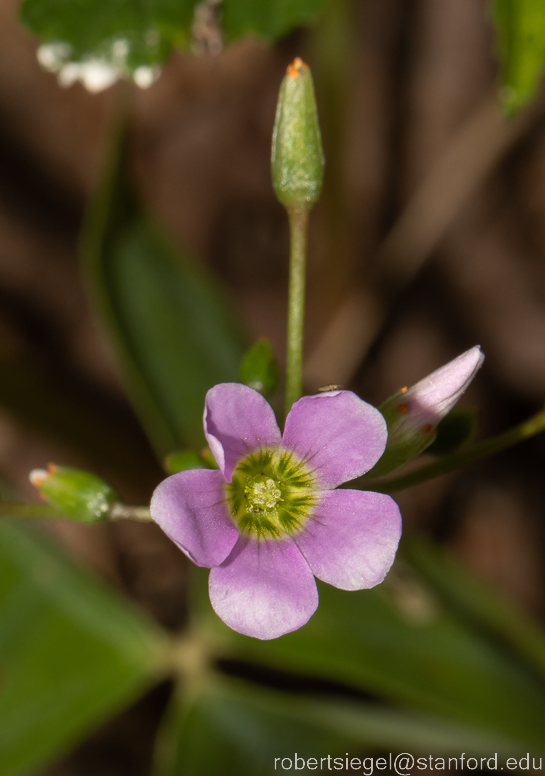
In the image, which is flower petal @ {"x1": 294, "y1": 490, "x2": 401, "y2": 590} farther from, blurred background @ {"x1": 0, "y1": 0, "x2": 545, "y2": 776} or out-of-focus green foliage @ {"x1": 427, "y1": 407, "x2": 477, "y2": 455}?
blurred background @ {"x1": 0, "y1": 0, "x2": 545, "y2": 776}

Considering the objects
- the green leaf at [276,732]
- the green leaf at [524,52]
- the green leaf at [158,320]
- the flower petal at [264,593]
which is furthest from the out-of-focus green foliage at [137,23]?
the green leaf at [276,732]

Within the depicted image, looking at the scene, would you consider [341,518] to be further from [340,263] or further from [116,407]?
[116,407]

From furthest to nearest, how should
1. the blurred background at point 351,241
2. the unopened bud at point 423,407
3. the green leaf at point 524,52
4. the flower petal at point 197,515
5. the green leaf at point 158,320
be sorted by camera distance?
the blurred background at point 351,241 → the green leaf at point 158,320 → the green leaf at point 524,52 → the unopened bud at point 423,407 → the flower petal at point 197,515

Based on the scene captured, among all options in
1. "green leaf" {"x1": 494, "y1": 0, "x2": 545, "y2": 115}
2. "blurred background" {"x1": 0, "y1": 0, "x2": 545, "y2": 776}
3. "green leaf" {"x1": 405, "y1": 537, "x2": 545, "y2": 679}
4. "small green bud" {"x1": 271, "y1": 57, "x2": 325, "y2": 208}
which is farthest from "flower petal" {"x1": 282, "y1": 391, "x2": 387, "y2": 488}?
"blurred background" {"x1": 0, "y1": 0, "x2": 545, "y2": 776}

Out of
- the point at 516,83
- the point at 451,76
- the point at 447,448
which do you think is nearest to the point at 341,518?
the point at 447,448

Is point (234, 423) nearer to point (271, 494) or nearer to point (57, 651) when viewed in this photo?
point (271, 494)

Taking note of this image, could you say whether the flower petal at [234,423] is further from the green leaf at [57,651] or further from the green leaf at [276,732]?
the green leaf at [57,651]
